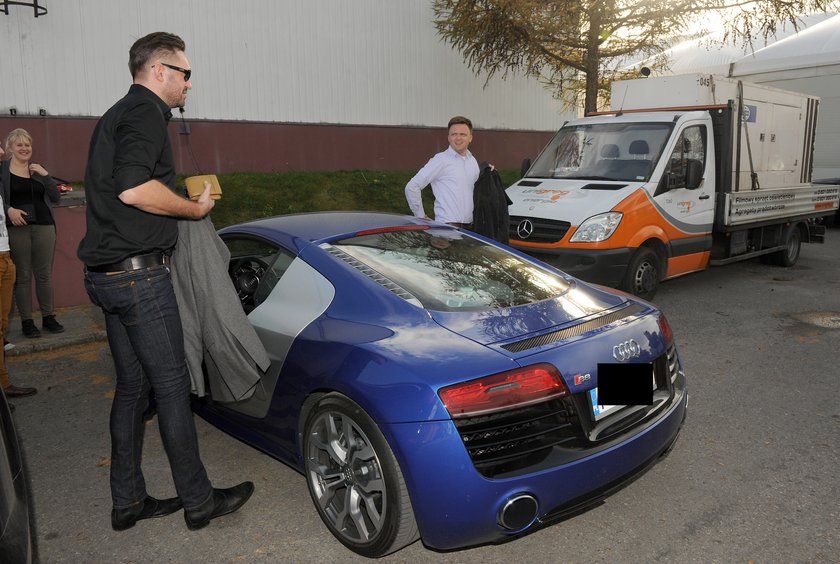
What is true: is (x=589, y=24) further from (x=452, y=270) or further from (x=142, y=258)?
(x=142, y=258)

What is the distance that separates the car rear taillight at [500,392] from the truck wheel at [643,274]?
15.5 feet

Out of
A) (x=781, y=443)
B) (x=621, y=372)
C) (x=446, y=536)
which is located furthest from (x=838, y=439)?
(x=446, y=536)

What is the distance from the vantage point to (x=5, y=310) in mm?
5141

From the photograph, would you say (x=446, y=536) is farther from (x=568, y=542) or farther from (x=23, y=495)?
(x=23, y=495)

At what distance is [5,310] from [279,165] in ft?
31.0

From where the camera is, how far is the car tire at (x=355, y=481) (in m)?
2.64

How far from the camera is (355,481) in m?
2.87

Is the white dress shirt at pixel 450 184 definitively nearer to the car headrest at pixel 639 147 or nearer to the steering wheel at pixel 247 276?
the steering wheel at pixel 247 276

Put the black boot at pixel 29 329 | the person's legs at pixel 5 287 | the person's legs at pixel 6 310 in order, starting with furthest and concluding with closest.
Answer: the black boot at pixel 29 329 → the person's legs at pixel 5 287 → the person's legs at pixel 6 310

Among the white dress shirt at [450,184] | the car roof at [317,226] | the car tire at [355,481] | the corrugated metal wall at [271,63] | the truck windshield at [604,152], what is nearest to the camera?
the car tire at [355,481]

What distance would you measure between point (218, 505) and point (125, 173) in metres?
1.59

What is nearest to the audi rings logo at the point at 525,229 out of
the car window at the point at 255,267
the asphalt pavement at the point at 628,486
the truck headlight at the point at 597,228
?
the truck headlight at the point at 597,228

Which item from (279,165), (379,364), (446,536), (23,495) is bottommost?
(446,536)

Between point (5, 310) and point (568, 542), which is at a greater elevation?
point (5, 310)
